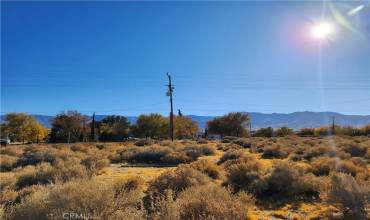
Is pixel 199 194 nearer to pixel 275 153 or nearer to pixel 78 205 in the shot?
pixel 78 205

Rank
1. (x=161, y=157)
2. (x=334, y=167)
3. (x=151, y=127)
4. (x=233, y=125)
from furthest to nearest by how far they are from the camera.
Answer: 1. (x=233, y=125)
2. (x=151, y=127)
3. (x=161, y=157)
4. (x=334, y=167)

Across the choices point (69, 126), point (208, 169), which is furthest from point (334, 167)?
point (69, 126)

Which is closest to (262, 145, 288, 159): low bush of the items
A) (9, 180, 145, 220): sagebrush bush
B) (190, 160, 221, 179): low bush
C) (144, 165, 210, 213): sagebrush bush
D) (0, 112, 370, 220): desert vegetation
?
(0, 112, 370, 220): desert vegetation

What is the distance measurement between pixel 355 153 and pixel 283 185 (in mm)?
12466

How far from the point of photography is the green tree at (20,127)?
79.8 m

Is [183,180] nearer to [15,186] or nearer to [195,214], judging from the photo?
[195,214]

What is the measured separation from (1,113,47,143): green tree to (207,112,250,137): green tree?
47.3 meters

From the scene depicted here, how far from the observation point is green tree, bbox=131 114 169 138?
265ft

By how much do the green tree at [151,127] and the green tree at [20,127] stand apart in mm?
23626

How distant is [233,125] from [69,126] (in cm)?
4264

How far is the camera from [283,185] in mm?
10289

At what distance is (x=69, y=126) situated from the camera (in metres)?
73.5

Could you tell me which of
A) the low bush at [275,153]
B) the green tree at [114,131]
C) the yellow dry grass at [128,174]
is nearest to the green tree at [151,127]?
the green tree at [114,131]

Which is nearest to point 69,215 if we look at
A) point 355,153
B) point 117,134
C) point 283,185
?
point 283,185
